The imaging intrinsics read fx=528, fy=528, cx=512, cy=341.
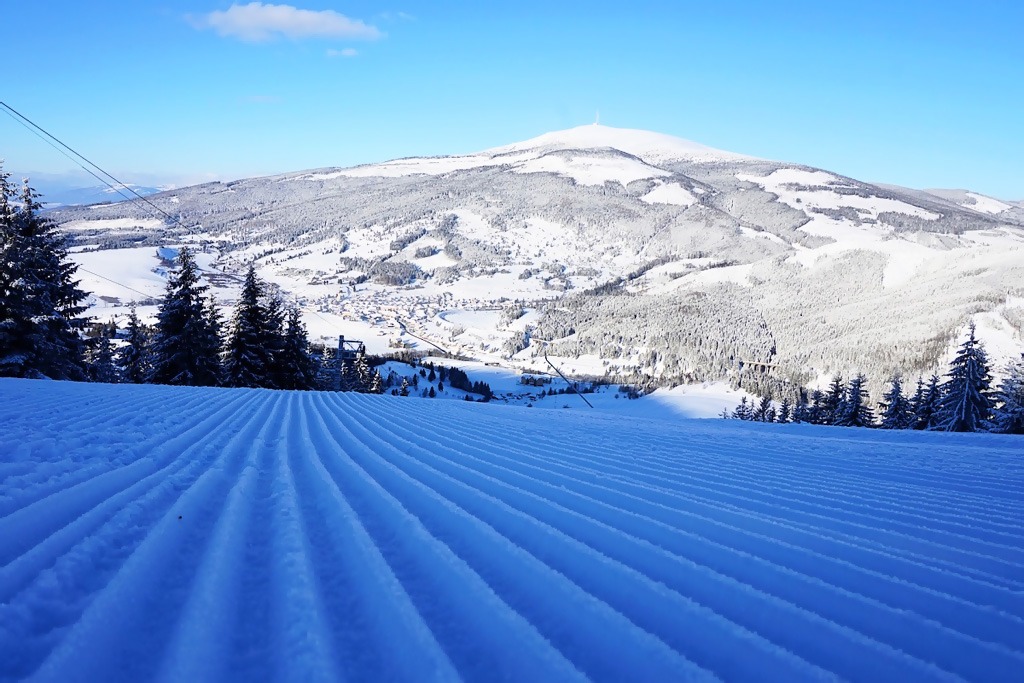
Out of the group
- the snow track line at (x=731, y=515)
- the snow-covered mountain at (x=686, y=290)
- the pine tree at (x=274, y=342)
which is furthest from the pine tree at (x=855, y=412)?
the snow-covered mountain at (x=686, y=290)

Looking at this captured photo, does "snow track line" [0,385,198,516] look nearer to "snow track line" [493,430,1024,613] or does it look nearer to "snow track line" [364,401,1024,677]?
"snow track line" [364,401,1024,677]

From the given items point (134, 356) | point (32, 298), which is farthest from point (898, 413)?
point (134, 356)

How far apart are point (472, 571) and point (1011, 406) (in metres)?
33.3

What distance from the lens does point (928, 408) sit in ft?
107

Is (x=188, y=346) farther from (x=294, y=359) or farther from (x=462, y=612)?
(x=462, y=612)

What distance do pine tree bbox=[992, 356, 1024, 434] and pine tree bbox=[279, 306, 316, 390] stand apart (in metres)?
33.2

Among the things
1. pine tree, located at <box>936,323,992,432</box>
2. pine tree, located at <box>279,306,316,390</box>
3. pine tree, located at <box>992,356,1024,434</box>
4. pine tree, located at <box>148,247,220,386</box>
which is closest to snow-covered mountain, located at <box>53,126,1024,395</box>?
pine tree, located at <box>279,306,316,390</box>

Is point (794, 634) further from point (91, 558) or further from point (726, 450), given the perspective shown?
point (726, 450)

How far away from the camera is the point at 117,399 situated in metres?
7.79

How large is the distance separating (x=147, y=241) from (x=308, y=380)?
176 m

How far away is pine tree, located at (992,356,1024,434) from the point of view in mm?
23812

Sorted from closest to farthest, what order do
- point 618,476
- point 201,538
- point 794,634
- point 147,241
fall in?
point 794,634 < point 201,538 < point 618,476 < point 147,241

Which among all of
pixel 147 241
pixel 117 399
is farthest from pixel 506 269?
pixel 117 399

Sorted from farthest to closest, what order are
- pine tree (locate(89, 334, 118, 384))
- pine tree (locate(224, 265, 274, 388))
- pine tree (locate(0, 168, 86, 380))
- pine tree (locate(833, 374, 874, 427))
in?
pine tree (locate(833, 374, 874, 427)) → pine tree (locate(89, 334, 118, 384)) → pine tree (locate(224, 265, 274, 388)) → pine tree (locate(0, 168, 86, 380))
